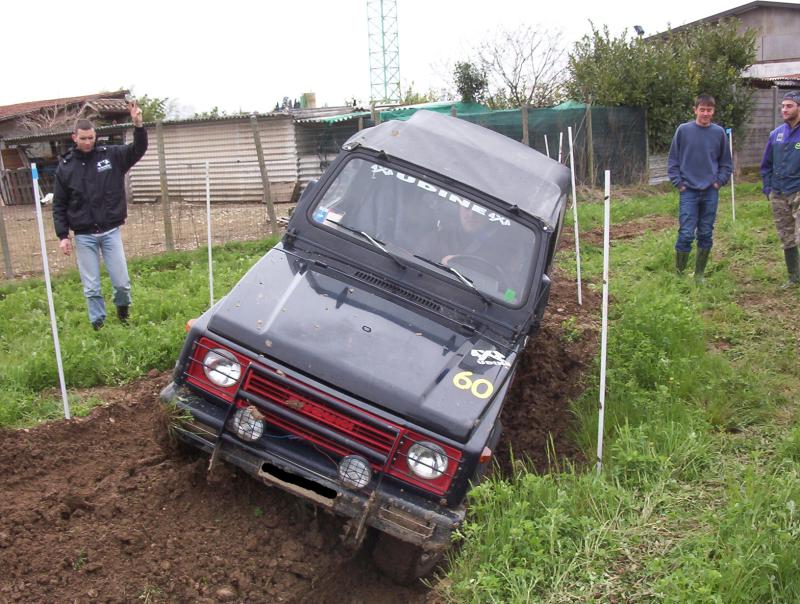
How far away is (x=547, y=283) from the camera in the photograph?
458 centimetres

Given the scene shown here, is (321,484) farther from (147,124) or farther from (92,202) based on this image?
(147,124)

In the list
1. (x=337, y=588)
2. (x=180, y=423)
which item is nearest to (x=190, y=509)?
(x=180, y=423)

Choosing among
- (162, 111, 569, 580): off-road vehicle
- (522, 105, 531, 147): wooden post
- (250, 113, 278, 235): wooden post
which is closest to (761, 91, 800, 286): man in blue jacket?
(162, 111, 569, 580): off-road vehicle

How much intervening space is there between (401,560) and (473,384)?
0.92m

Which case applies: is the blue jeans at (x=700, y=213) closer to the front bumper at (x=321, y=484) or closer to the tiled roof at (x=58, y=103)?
the front bumper at (x=321, y=484)

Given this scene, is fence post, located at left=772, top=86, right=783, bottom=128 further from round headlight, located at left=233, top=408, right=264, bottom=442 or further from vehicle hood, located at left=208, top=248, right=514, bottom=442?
round headlight, located at left=233, top=408, right=264, bottom=442

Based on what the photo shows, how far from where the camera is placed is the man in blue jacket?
7727 millimetres

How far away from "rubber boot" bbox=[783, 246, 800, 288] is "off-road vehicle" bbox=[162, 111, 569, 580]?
14.2 ft

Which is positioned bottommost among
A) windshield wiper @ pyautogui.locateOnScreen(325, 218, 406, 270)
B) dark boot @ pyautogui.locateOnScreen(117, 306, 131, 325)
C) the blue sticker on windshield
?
dark boot @ pyautogui.locateOnScreen(117, 306, 131, 325)

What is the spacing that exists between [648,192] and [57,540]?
16.6 meters

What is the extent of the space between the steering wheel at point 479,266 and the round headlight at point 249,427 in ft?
5.05

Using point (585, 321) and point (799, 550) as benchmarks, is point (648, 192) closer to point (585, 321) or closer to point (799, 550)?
point (585, 321)

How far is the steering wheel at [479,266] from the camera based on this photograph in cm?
447

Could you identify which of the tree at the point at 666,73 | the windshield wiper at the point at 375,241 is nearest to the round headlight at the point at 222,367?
the windshield wiper at the point at 375,241
